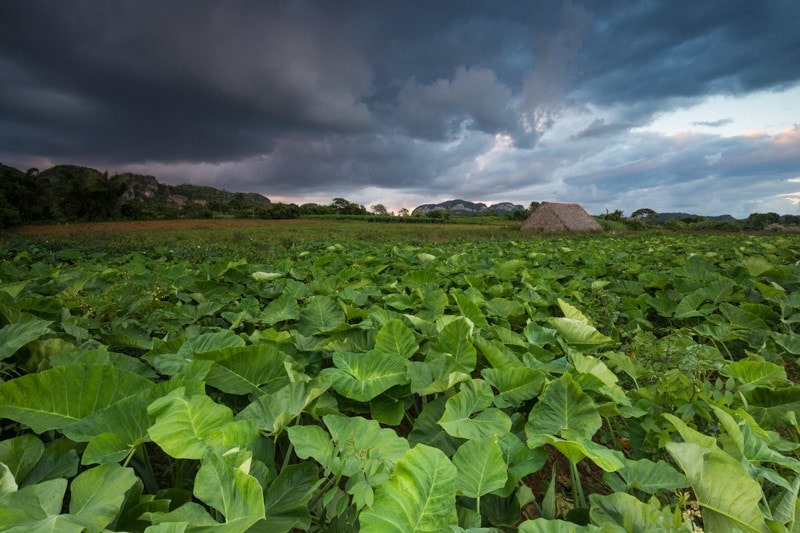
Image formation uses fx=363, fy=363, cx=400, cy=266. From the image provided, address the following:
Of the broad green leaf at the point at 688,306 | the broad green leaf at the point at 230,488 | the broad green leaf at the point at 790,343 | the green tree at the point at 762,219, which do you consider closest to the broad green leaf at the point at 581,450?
the broad green leaf at the point at 230,488

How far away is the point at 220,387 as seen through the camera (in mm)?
1316

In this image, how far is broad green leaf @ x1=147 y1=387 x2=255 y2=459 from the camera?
0.90 m

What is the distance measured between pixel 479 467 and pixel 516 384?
0.47 meters

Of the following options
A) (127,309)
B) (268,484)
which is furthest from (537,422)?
(127,309)

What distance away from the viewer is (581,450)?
0.99 metres

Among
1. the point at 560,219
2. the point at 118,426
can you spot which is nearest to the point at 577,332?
the point at 118,426

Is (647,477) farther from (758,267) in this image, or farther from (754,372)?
(758,267)

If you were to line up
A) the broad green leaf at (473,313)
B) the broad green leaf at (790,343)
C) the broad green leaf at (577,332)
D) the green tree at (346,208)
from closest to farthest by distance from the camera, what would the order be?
the broad green leaf at (577,332), the broad green leaf at (473,313), the broad green leaf at (790,343), the green tree at (346,208)

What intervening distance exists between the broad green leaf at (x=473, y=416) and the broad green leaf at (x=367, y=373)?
9.6 inches

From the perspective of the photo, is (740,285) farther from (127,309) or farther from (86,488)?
(127,309)

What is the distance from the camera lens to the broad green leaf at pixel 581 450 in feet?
3.16

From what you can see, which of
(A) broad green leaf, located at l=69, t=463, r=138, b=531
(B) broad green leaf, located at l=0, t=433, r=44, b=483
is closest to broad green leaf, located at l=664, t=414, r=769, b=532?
(A) broad green leaf, located at l=69, t=463, r=138, b=531

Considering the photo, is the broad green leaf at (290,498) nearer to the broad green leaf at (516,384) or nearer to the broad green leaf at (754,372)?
the broad green leaf at (516,384)

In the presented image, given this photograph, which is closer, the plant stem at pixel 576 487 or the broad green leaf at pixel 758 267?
the plant stem at pixel 576 487
